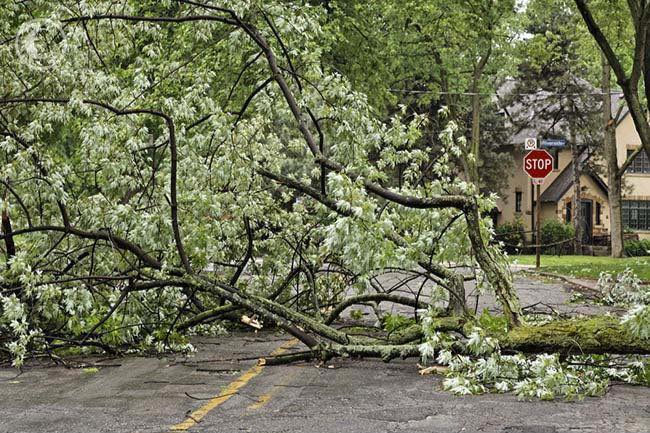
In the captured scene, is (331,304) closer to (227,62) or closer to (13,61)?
(13,61)

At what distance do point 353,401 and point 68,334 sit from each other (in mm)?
3899

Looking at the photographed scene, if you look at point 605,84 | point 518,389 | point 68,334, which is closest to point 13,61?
point 68,334

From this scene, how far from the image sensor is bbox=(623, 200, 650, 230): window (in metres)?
54.4

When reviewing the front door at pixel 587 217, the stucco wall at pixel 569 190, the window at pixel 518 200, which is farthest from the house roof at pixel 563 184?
the window at pixel 518 200

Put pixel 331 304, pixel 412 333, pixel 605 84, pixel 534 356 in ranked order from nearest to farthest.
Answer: pixel 534 356 → pixel 412 333 → pixel 331 304 → pixel 605 84

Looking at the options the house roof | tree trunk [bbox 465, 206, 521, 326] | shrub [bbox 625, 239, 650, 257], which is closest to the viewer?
tree trunk [bbox 465, 206, 521, 326]

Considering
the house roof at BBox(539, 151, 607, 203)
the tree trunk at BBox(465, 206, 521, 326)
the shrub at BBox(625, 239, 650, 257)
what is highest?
the house roof at BBox(539, 151, 607, 203)

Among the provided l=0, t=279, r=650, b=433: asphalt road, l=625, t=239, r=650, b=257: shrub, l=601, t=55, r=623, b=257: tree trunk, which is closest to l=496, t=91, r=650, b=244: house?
l=625, t=239, r=650, b=257: shrub

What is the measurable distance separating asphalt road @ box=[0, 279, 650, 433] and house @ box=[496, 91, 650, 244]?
137ft

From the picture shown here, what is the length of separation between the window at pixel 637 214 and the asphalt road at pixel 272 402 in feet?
161

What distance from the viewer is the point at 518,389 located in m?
6.83

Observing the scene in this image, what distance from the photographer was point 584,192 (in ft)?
168

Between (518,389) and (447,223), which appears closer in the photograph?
(518,389)

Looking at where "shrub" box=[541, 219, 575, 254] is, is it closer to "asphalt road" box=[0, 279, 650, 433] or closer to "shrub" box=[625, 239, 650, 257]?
"shrub" box=[625, 239, 650, 257]
